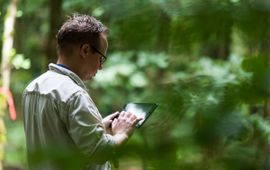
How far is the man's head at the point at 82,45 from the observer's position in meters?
1.58

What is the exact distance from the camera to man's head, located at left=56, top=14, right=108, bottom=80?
1.58 meters

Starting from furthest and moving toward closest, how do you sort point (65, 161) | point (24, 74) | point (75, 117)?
point (24, 74), point (75, 117), point (65, 161)

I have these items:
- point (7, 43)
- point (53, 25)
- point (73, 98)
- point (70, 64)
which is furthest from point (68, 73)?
point (53, 25)

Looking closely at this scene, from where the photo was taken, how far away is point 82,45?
1.57 metres

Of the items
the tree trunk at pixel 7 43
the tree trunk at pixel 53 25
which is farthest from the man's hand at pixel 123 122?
the tree trunk at pixel 53 25

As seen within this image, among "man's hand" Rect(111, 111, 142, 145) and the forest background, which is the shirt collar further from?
the forest background

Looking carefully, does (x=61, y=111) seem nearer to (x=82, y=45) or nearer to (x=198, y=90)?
(x=82, y=45)

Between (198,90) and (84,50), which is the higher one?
(198,90)

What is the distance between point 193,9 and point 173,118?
0.39 feet

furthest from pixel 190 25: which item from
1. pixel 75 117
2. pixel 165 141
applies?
pixel 75 117

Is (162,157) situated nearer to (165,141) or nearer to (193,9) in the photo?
(165,141)

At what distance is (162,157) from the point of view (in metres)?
0.58

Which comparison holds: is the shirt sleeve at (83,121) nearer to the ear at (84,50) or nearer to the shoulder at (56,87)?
the shoulder at (56,87)

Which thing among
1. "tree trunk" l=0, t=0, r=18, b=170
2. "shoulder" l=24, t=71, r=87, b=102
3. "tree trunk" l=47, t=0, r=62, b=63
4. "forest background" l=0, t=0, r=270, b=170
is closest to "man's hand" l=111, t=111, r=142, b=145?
"shoulder" l=24, t=71, r=87, b=102
